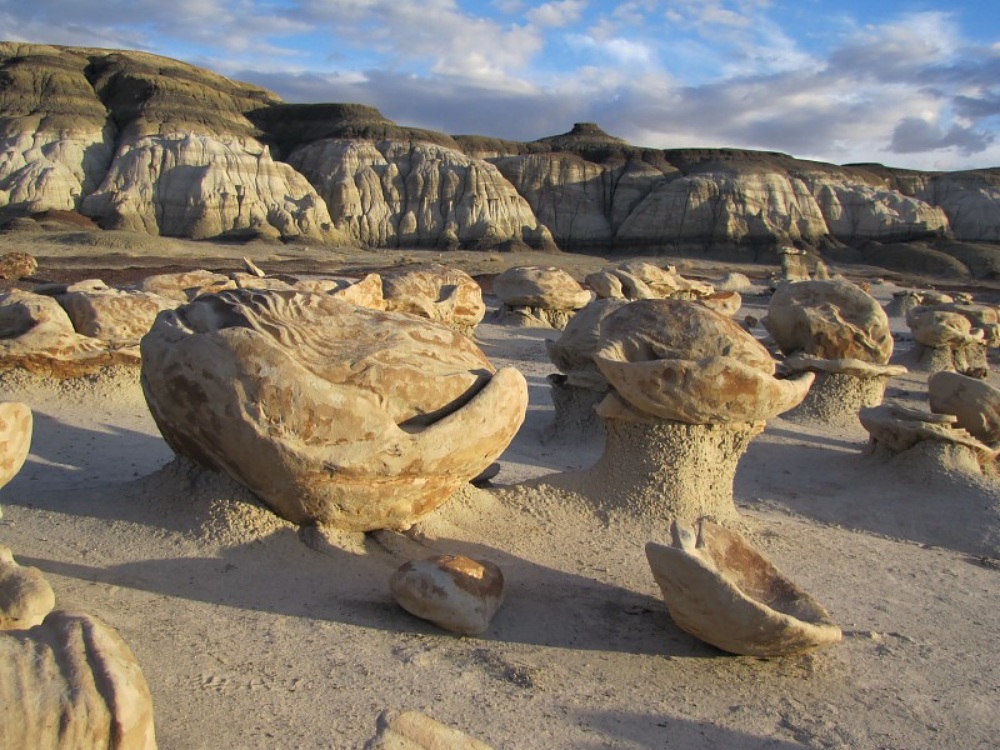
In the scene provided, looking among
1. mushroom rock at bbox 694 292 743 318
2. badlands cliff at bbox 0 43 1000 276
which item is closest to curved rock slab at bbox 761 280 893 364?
mushroom rock at bbox 694 292 743 318

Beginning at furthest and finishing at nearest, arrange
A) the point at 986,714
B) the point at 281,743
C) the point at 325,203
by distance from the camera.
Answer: the point at 325,203 < the point at 986,714 < the point at 281,743

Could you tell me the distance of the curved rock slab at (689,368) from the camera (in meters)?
4.27

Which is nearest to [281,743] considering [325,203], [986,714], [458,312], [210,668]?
[210,668]

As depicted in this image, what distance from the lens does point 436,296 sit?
37.6 feet

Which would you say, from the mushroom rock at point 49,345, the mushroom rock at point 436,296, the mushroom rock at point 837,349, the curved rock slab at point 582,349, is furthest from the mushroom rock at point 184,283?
the mushroom rock at point 837,349

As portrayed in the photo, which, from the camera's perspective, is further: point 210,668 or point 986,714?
point 986,714

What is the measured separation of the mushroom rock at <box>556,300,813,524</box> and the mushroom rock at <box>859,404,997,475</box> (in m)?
2.48

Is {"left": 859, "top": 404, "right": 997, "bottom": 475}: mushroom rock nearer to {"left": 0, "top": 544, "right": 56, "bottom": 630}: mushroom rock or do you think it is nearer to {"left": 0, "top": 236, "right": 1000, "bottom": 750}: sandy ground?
{"left": 0, "top": 236, "right": 1000, "bottom": 750}: sandy ground

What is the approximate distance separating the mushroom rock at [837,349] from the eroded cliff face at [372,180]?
31771mm

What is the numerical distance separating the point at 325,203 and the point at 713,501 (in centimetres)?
3881

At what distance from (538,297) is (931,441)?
7.61 m

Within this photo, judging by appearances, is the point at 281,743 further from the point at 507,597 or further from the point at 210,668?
the point at 507,597

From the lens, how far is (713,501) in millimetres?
4711

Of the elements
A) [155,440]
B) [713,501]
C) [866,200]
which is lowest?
[155,440]
